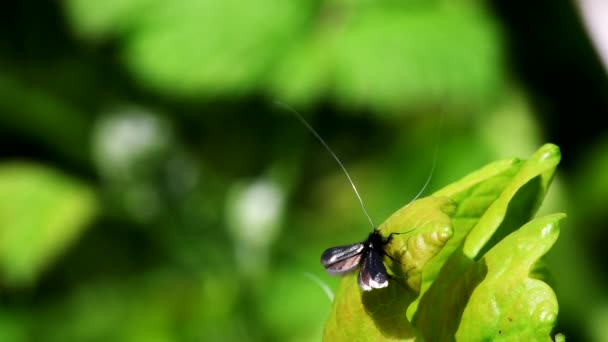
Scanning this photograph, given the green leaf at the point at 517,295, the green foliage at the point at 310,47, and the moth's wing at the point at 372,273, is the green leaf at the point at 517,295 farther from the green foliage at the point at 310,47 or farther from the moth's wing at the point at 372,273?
the green foliage at the point at 310,47

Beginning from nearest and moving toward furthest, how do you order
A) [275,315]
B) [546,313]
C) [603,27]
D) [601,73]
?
1. [546,313]
2. [603,27]
3. [275,315]
4. [601,73]

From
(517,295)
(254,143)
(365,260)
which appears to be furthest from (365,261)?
(254,143)

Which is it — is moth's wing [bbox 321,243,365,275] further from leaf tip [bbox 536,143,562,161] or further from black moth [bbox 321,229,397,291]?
leaf tip [bbox 536,143,562,161]

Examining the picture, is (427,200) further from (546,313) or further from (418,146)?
(418,146)

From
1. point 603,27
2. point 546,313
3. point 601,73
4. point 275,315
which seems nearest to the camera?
point 546,313

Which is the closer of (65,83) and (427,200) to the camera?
(427,200)

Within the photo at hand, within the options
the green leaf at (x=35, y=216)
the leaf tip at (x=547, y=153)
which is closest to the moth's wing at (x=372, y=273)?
the leaf tip at (x=547, y=153)

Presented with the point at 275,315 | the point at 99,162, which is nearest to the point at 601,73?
the point at 275,315
